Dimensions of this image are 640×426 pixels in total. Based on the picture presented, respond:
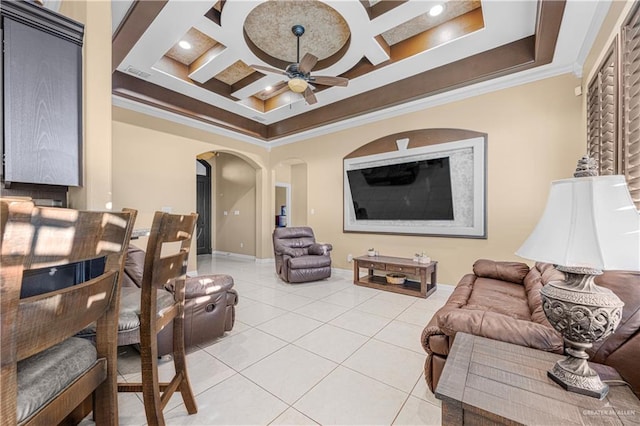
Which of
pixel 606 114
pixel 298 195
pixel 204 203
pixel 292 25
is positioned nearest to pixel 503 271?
pixel 606 114

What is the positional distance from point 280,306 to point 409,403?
2.07m

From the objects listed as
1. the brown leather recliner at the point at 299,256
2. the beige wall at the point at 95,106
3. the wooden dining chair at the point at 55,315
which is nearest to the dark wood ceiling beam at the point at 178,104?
the beige wall at the point at 95,106

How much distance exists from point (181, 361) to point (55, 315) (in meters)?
1.07

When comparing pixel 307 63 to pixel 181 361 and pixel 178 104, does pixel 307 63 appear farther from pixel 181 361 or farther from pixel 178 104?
pixel 181 361

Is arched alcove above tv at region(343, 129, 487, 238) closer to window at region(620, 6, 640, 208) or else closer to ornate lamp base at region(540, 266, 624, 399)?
window at region(620, 6, 640, 208)

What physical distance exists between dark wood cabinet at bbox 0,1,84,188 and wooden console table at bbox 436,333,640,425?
2456 mm

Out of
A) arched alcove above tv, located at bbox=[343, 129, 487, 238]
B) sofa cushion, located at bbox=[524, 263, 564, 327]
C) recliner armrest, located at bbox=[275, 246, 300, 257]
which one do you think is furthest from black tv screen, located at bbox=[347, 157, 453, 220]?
sofa cushion, located at bbox=[524, 263, 564, 327]

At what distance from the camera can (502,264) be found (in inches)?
120

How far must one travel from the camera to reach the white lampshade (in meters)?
0.88

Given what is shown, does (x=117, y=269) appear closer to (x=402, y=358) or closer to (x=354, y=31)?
(x=402, y=358)

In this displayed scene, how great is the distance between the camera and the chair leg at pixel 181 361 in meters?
1.53

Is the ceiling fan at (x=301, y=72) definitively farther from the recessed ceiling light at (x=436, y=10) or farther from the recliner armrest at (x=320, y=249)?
the recliner armrest at (x=320, y=249)

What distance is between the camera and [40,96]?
1.66 meters

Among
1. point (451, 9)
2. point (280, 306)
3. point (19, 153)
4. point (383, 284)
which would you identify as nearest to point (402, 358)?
point (280, 306)
